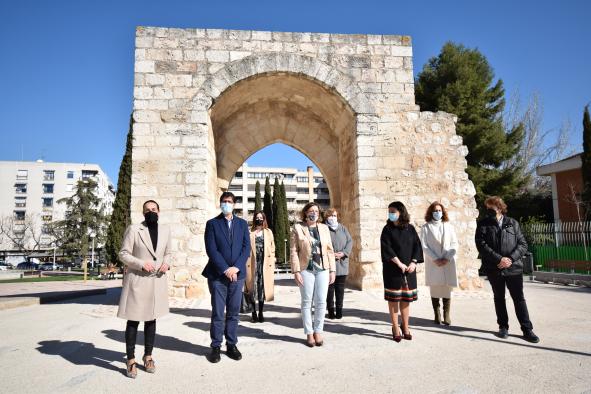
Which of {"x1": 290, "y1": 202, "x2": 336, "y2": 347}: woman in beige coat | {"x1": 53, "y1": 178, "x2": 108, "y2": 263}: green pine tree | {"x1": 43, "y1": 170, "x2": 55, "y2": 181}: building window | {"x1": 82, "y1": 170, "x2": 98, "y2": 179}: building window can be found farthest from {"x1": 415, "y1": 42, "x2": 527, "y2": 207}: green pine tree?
{"x1": 43, "y1": 170, "x2": 55, "y2": 181}: building window

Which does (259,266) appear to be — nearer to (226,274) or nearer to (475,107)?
(226,274)

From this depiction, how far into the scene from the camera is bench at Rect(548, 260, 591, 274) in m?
10.1

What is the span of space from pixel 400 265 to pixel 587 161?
1847 centimetres

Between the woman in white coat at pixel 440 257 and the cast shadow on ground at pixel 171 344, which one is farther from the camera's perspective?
the woman in white coat at pixel 440 257

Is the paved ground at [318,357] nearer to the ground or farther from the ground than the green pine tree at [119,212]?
nearer to the ground

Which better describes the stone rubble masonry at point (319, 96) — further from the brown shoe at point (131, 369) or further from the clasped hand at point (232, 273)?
the brown shoe at point (131, 369)

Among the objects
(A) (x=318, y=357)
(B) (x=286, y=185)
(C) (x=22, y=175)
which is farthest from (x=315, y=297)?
(C) (x=22, y=175)

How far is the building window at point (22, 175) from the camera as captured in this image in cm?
5638

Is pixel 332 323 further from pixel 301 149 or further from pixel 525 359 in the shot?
pixel 301 149

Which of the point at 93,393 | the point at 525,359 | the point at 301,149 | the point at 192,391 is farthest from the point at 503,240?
the point at 301,149

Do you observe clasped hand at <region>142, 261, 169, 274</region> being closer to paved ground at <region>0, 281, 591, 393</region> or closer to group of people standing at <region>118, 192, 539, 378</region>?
group of people standing at <region>118, 192, 539, 378</region>

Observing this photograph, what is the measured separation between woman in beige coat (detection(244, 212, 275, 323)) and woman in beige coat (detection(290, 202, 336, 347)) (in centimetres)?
138

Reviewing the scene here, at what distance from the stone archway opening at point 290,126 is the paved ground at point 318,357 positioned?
3657 mm

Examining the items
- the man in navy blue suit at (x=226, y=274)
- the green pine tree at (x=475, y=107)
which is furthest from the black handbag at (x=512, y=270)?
the green pine tree at (x=475, y=107)
